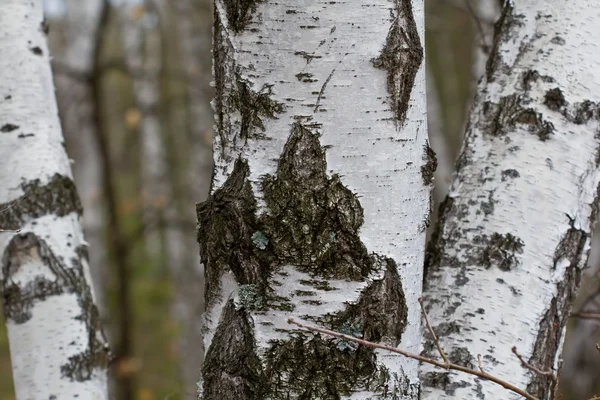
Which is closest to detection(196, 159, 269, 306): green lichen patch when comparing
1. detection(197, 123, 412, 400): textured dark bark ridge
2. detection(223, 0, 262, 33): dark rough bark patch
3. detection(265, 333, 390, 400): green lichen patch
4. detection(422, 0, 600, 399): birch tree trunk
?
detection(197, 123, 412, 400): textured dark bark ridge

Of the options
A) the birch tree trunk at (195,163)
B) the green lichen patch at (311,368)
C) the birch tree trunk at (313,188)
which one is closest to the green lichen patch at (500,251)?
the birch tree trunk at (313,188)

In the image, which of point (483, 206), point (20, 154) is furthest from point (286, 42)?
point (20, 154)

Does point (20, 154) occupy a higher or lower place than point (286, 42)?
lower

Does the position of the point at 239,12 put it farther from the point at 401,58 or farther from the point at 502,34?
the point at 502,34

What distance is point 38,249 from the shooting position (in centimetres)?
169

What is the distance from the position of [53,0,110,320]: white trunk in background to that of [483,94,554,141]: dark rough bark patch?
2752 millimetres

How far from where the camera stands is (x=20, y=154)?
172cm

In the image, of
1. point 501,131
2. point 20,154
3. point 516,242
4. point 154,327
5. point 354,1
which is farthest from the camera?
point 154,327

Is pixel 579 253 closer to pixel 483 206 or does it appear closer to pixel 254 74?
pixel 483 206

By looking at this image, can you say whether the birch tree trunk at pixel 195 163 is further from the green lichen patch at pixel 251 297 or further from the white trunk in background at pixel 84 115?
the green lichen patch at pixel 251 297

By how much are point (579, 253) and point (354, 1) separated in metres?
0.82

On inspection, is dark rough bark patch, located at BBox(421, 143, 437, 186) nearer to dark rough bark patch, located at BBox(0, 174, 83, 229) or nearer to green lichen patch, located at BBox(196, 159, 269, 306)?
green lichen patch, located at BBox(196, 159, 269, 306)

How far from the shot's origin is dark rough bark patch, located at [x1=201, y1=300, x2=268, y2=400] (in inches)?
43.0

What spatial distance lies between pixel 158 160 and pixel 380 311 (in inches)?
337
